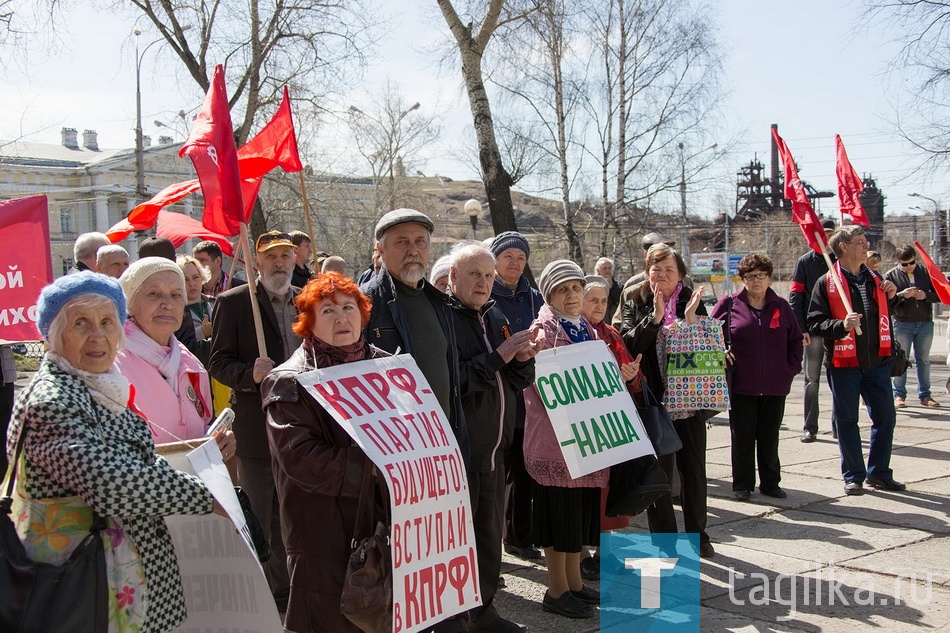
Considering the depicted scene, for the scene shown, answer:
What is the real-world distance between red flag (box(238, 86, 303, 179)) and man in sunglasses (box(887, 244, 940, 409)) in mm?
8275

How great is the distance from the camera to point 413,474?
3.57m

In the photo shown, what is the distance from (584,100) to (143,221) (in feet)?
61.2

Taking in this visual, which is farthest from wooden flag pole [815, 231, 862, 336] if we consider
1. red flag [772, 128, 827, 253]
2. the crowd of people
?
red flag [772, 128, 827, 253]

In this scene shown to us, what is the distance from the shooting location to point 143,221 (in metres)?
7.40

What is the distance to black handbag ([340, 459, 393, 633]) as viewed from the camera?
335 centimetres

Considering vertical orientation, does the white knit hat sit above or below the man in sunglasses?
above

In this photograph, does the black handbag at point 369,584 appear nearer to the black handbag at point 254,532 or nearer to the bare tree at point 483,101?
the black handbag at point 254,532

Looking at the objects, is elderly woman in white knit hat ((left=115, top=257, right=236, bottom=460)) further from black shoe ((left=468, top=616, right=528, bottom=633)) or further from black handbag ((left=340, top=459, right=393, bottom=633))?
black shoe ((left=468, top=616, right=528, bottom=633))

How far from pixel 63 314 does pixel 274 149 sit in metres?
3.85

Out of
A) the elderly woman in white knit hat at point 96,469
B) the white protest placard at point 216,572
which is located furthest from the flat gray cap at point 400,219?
the elderly woman in white knit hat at point 96,469

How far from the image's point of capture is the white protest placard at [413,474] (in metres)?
3.45

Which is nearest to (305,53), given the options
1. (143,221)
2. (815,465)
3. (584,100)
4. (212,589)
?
(584,100)

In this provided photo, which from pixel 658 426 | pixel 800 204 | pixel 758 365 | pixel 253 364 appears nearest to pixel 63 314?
pixel 253 364

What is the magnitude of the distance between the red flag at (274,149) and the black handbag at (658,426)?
290cm
